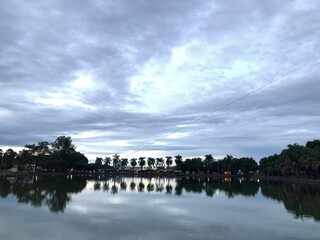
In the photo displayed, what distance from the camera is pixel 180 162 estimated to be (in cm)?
16762

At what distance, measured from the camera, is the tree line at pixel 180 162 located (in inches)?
3223

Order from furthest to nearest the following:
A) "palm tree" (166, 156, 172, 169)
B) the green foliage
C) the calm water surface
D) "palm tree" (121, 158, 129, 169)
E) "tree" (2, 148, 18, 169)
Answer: "palm tree" (121, 158, 129, 169)
"palm tree" (166, 156, 172, 169)
"tree" (2, 148, 18, 169)
the green foliage
the calm water surface

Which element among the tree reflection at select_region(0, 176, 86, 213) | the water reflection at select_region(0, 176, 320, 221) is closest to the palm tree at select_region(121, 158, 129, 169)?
the water reflection at select_region(0, 176, 320, 221)

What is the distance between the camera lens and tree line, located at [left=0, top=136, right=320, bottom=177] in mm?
81875

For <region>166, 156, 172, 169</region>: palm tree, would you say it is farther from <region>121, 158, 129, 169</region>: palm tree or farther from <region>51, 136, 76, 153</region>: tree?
<region>51, 136, 76, 153</region>: tree

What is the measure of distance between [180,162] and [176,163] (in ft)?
13.9

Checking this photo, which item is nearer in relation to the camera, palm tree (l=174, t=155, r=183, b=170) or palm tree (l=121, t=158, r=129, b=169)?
palm tree (l=174, t=155, r=183, b=170)

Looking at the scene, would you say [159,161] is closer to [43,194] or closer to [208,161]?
[208,161]

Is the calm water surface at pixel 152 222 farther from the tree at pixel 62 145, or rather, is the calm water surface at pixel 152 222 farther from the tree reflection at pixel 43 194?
the tree at pixel 62 145

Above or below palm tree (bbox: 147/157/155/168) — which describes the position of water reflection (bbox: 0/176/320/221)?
below

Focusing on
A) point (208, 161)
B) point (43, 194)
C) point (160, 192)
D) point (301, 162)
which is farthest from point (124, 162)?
point (43, 194)

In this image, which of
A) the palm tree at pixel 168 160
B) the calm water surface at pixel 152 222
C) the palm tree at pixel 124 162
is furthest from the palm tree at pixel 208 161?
the calm water surface at pixel 152 222

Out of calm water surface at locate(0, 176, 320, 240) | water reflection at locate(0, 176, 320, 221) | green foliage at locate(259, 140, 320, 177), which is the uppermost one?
green foliage at locate(259, 140, 320, 177)

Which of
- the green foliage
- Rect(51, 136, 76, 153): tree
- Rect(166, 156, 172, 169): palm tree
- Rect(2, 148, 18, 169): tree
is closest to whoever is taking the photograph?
the green foliage
